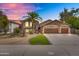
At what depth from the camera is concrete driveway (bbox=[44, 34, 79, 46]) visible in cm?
309

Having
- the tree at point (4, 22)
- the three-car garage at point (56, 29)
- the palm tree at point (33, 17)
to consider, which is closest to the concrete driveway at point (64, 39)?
the three-car garage at point (56, 29)

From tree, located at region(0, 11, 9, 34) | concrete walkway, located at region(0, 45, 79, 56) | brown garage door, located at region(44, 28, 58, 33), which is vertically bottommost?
concrete walkway, located at region(0, 45, 79, 56)

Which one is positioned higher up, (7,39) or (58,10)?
(58,10)

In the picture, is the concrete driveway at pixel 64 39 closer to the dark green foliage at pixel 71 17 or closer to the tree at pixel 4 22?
the dark green foliage at pixel 71 17

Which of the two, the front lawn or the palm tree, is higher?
the palm tree

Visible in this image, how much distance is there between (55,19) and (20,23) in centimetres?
39

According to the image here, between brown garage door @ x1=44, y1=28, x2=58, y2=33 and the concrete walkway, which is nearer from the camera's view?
the concrete walkway

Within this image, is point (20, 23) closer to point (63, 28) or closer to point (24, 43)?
point (24, 43)

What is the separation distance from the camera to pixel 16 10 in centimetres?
310

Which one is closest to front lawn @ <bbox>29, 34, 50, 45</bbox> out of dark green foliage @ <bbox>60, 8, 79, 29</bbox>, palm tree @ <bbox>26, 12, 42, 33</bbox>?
palm tree @ <bbox>26, 12, 42, 33</bbox>

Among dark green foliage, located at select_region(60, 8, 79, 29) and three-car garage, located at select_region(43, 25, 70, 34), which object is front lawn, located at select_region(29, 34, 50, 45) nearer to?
three-car garage, located at select_region(43, 25, 70, 34)

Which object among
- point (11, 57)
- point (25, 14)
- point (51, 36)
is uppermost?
point (25, 14)

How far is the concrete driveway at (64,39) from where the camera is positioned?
3.09 m

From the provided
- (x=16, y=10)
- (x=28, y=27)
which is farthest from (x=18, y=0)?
(x=28, y=27)
